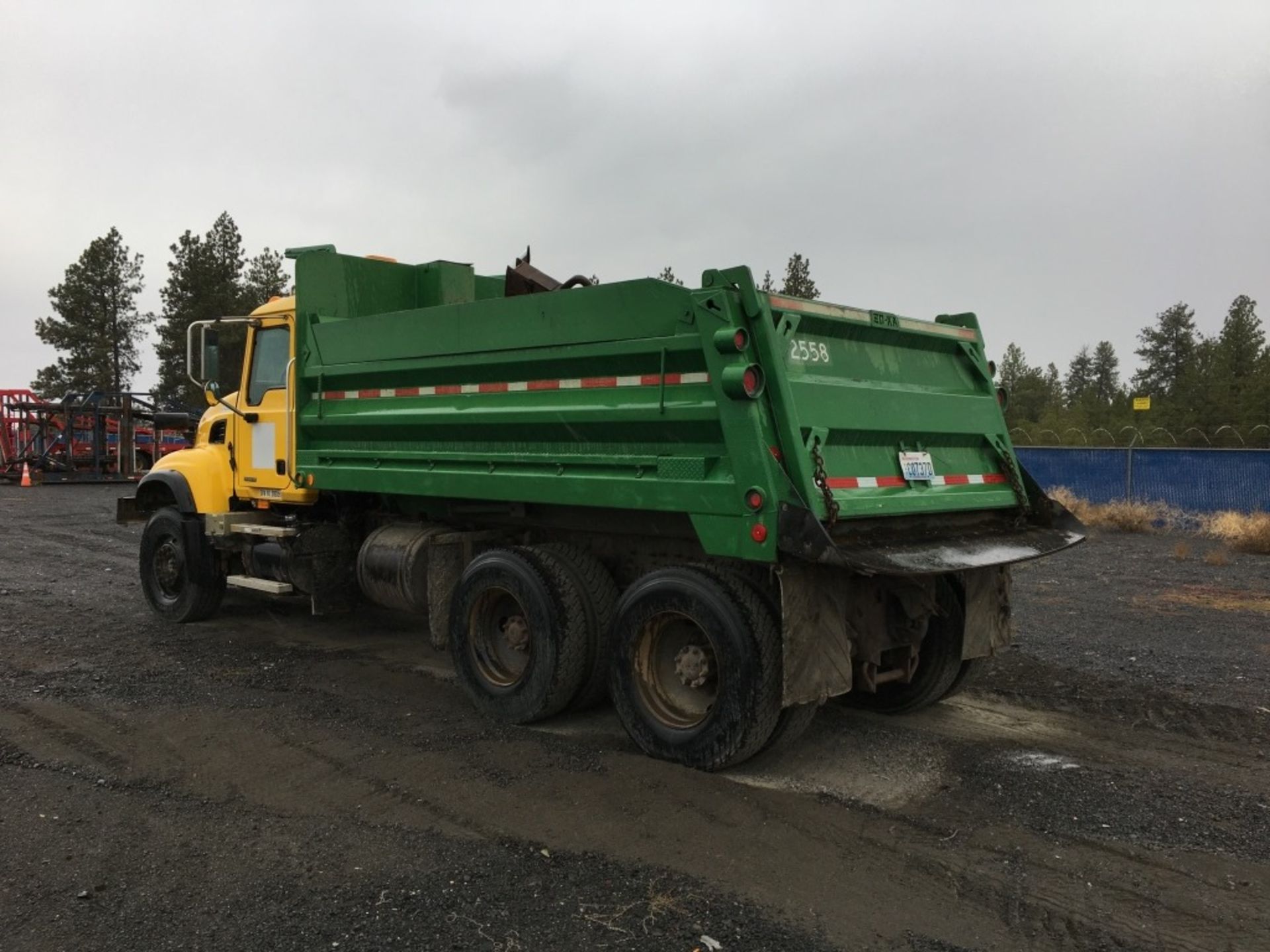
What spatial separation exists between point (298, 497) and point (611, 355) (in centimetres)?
369

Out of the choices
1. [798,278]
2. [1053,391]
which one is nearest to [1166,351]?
[1053,391]

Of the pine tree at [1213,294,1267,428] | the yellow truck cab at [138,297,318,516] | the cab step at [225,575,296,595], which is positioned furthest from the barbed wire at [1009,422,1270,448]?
the cab step at [225,575,296,595]

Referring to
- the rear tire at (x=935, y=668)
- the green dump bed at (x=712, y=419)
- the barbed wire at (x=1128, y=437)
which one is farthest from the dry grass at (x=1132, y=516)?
the green dump bed at (x=712, y=419)

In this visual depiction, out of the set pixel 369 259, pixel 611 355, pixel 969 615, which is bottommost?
pixel 969 615

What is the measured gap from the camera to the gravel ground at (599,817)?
131 inches

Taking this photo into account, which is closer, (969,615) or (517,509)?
(969,615)

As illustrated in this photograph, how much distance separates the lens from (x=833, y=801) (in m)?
4.45

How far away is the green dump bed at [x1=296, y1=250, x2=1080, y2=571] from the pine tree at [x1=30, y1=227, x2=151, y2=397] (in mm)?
48417

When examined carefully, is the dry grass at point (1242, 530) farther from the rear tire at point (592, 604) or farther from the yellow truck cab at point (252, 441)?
the yellow truck cab at point (252, 441)

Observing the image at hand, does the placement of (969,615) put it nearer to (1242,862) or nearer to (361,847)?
(1242,862)

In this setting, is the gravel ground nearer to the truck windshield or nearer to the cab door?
the cab door

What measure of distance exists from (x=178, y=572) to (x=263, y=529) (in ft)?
4.63

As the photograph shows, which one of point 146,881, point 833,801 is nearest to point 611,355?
point 833,801

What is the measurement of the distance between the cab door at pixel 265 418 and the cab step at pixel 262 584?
69 centimetres
